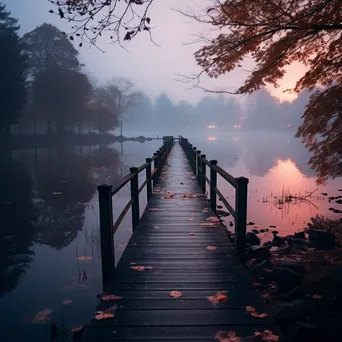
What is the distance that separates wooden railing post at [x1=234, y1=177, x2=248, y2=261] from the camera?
202 inches

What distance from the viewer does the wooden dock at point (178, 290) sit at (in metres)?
A: 3.37

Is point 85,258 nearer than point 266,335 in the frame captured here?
No

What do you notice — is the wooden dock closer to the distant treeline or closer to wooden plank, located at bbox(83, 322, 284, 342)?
wooden plank, located at bbox(83, 322, 284, 342)

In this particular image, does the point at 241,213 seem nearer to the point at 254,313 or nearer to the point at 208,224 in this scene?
the point at 254,313

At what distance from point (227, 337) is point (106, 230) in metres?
2.33

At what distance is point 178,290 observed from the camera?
14.0 feet

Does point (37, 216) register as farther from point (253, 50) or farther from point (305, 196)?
point (305, 196)

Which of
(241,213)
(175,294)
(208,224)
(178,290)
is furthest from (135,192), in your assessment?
(175,294)

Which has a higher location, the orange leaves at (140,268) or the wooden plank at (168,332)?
the wooden plank at (168,332)

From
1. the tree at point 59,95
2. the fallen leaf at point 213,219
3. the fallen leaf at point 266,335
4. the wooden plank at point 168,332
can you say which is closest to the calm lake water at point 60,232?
the wooden plank at point 168,332

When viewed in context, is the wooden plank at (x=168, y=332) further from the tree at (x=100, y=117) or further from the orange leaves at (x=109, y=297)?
the tree at (x=100, y=117)

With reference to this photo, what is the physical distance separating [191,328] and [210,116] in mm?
179002

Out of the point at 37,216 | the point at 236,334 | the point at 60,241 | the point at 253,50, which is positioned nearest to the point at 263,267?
the point at 236,334

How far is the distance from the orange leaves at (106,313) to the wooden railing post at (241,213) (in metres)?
2.49
